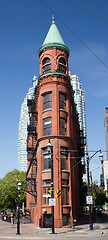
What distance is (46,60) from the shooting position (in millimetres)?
36188

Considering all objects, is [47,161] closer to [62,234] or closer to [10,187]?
[62,234]

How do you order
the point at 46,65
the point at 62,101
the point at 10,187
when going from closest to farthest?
1. the point at 62,101
2. the point at 46,65
3. the point at 10,187

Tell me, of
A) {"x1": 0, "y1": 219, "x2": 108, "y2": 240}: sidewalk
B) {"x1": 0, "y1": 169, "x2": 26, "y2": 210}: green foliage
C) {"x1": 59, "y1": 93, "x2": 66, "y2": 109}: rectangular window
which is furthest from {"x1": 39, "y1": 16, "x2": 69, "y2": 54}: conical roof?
{"x1": 0, "y1": 169, "x2": 26, "y2": 210}: green foliage

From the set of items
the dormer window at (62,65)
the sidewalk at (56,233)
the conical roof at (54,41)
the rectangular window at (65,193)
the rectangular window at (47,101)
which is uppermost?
the conical roof at (54,41)

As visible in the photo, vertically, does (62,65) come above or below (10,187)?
above

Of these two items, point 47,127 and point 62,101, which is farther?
point 62,101

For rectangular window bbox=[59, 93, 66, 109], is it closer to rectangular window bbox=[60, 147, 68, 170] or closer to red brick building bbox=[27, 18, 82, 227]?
red brick building bbox=[27, 18, 82, 227]

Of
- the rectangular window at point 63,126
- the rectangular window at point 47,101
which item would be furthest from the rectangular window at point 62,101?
the rectangular window at point 63,126

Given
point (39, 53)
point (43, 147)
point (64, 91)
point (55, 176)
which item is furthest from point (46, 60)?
point (55, 176)

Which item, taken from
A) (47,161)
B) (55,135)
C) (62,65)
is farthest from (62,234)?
(62,65)

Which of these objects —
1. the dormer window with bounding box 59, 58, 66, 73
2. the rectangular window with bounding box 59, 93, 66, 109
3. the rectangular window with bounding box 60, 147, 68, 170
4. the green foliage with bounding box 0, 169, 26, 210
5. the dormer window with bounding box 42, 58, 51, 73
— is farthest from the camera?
the green foliage with bounding box 0, 169, 26, 210

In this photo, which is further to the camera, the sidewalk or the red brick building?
the red brick building

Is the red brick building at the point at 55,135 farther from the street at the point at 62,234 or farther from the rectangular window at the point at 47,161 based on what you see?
the street at the point at 62,234

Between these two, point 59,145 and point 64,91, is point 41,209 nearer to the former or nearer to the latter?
point 59,145
